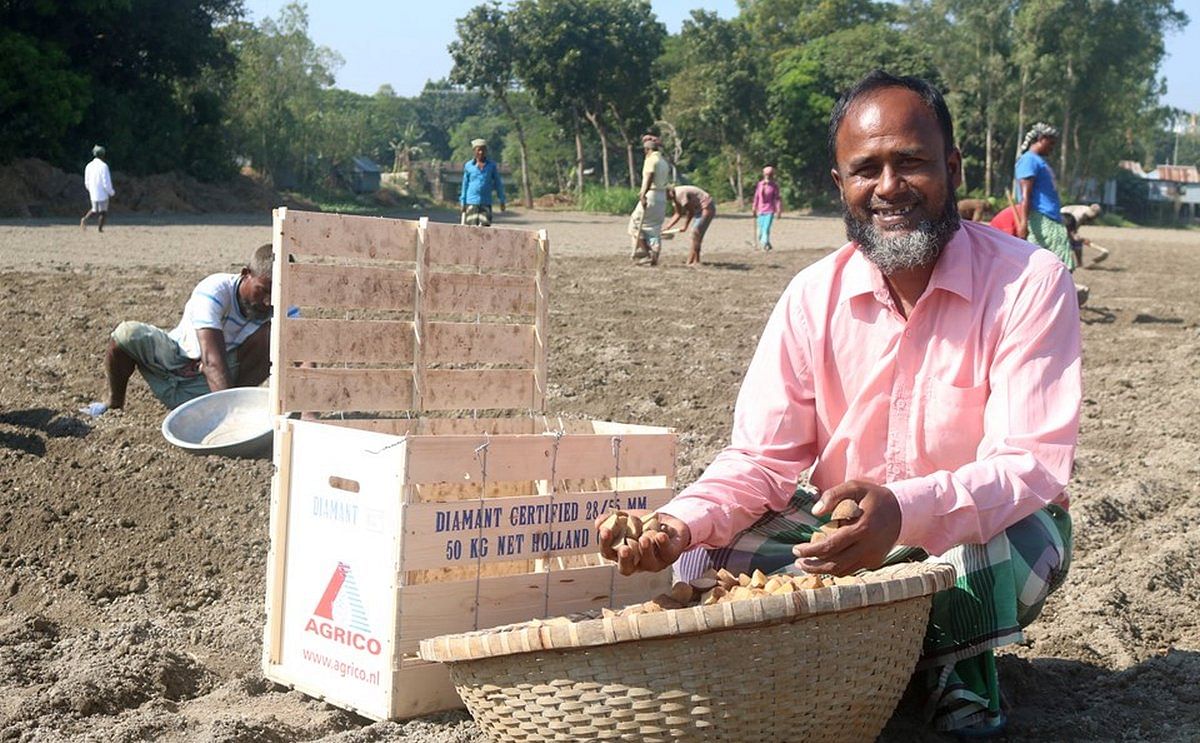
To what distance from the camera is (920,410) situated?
10.4ft

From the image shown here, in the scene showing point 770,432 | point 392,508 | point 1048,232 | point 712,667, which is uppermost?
point 1048,232

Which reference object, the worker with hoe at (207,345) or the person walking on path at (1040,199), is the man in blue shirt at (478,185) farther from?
the worker with hoe at (207,345)

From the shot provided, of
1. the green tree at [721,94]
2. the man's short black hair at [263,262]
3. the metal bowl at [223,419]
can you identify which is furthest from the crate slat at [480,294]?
the green tree at [721,94]

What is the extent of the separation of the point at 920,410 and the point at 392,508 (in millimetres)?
1285

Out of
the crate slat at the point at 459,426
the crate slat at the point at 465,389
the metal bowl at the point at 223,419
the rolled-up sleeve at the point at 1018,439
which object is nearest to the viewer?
the rolled-up sleeve at the point at 1018,439

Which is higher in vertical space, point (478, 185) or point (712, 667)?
point (478, 185)

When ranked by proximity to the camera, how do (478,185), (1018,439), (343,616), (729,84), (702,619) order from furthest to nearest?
(729,84)
(478,185)
(343,616)
(1018,439)
(702,619)

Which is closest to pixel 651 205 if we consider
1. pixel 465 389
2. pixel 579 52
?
pixel 465 389

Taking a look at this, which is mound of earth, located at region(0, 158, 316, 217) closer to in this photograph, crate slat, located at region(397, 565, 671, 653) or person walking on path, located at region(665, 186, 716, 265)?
→ person walking on path, located at region(665, 186, 716, 265)

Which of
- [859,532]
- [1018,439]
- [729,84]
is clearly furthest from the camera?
[729,84]

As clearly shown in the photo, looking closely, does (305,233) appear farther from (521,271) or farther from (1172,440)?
(1172,440)

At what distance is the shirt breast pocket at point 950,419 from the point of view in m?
3.15

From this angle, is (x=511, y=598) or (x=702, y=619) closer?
(x=702, y=619)

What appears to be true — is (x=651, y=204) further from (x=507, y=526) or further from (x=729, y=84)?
(x=729, y=84)
